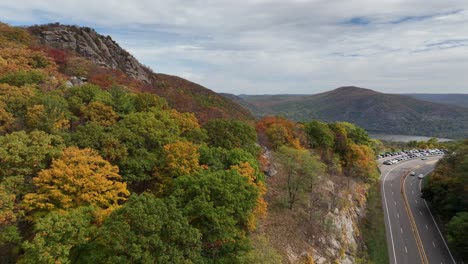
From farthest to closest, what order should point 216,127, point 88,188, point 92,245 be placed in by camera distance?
point 216,127
point 88,188
point 92,245

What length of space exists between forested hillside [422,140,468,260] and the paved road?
207 centimetres

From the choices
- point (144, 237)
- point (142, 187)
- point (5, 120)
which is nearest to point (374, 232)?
point (142, 187)

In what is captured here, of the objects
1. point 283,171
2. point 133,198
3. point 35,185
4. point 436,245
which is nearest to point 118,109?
point 35,185

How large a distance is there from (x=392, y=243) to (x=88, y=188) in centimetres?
4235

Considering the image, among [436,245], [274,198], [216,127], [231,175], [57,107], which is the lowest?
[436,245]

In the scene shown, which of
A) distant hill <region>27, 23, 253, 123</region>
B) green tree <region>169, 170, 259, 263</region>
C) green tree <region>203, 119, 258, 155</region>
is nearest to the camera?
green tree <region>169, 170, 259, 263</region>

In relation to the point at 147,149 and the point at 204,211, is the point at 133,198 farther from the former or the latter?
the point at 147,149

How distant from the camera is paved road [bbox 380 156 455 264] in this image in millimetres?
40531

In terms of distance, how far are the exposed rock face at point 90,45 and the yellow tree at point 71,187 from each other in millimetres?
44329

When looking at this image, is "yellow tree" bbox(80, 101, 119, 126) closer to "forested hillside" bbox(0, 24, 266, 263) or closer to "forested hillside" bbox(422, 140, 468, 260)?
"forested hillside" bbox(0, 24, 266, 263)

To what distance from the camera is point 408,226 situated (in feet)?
157

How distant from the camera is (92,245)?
55.6 ft

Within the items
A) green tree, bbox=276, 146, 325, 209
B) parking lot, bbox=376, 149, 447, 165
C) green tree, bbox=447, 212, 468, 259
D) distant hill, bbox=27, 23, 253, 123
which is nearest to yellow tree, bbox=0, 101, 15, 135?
green tree, bbox=276, 146, 325, 209

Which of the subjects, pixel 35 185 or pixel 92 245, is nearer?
pixel 92 245
